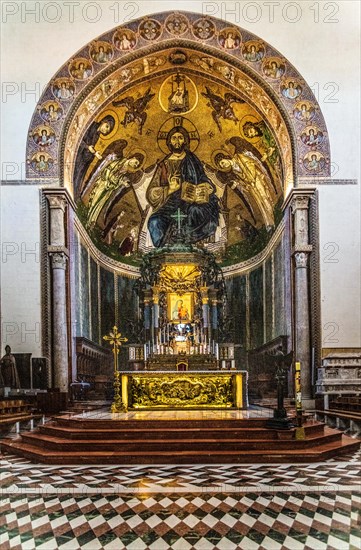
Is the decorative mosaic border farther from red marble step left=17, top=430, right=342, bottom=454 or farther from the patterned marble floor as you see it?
the patterned marble floor

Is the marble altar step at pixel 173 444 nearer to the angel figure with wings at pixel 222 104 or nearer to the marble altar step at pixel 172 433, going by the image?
the marble altar step at pixel 172 433

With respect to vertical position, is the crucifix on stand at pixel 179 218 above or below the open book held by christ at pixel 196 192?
below

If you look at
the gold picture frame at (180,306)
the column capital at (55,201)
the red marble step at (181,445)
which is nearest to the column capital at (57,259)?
the column capital at (55,201)

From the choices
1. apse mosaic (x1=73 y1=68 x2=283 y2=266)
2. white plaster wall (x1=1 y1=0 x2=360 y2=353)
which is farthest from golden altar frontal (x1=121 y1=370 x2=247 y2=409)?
apse mosaic (x1=73 y1=68 x2=283 y2=266)

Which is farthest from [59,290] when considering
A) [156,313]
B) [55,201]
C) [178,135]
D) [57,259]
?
[178,135]

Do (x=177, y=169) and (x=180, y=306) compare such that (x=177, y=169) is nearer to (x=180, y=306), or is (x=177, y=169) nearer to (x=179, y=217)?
(x=179, y=217)

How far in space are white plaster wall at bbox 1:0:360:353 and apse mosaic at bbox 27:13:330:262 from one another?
299 millimetres

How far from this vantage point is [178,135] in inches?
797

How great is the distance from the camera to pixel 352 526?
5.40m

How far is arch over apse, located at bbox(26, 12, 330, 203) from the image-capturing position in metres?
15.7

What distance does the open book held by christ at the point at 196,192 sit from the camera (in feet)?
71.5

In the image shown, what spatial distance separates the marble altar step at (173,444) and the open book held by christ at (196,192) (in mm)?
13074

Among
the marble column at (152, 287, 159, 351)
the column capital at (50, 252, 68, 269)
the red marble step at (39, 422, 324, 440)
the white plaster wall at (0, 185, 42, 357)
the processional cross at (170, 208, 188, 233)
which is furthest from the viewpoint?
the processional cross at (170, 208, 188, 233)

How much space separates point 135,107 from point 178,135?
86.8 inches
